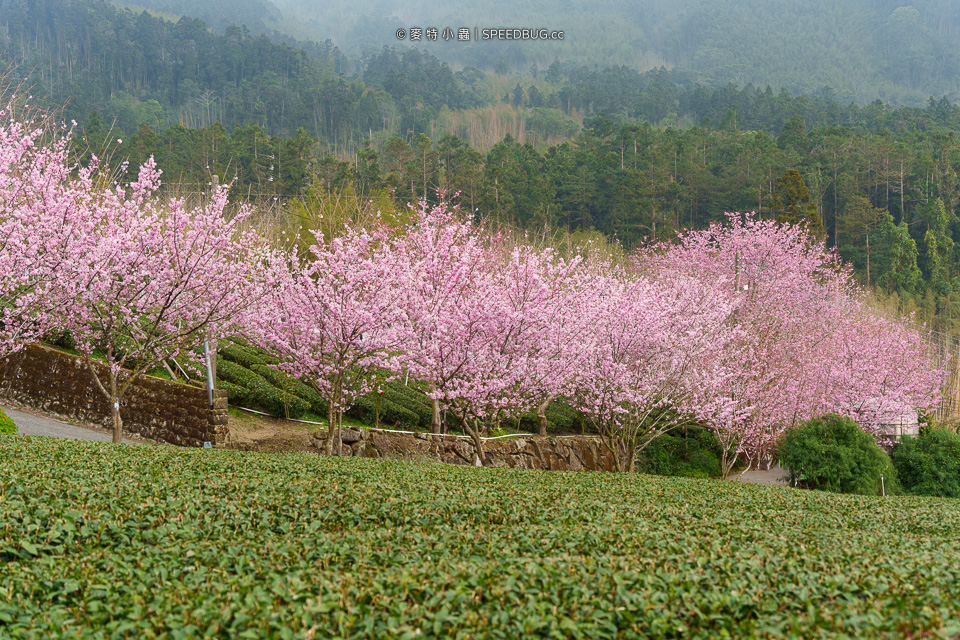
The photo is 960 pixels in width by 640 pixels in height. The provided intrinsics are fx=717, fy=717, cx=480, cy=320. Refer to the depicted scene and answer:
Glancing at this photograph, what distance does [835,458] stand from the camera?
14578 millimetres

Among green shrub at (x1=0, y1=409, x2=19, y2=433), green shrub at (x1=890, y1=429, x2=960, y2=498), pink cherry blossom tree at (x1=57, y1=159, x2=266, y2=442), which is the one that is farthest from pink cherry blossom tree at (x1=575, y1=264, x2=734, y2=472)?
green shrub at (x1=0, y1=409, x2=19, y2=433)

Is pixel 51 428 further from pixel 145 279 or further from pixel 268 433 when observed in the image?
pixel 145 279

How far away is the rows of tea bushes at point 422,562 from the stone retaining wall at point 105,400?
233 inches

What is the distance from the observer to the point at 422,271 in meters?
13.8

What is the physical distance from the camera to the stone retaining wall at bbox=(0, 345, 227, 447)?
44.5 ft

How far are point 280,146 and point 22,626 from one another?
160 feet

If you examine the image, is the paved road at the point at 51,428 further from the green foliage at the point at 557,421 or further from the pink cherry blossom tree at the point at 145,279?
the green foliage at the point at 557,421

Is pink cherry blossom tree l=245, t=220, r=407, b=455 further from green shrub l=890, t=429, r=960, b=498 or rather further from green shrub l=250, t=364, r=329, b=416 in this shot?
green shrub l=890, t=429, r=960, b=498

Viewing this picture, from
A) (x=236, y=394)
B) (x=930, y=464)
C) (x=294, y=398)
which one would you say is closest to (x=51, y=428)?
(x=236, y=394)

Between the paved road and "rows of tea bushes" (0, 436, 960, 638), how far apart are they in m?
6.78

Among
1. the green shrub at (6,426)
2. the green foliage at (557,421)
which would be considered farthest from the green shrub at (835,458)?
the green shrub at (6,426)

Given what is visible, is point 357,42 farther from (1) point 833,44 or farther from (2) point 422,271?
(2) point 422,271

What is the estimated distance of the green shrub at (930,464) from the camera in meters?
16.0

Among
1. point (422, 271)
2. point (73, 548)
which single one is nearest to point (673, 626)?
Answer: point (73, 548)
